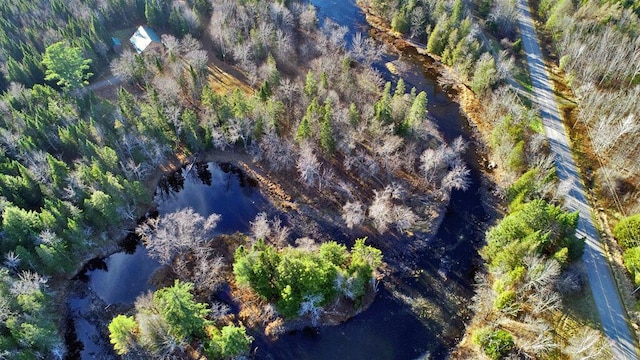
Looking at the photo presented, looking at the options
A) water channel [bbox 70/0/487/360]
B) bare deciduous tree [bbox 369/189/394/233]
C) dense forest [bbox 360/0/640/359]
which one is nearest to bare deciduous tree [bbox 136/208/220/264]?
water channel [bbox 70/0/487/360]

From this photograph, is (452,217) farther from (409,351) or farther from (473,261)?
(409,351)

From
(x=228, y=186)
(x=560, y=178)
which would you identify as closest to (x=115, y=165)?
(x=228, y=186)

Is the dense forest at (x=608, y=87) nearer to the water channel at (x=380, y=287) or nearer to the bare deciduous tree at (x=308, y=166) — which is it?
the water channel at (x=380, y=287)

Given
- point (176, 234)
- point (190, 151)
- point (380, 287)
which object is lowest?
point (176, 234)

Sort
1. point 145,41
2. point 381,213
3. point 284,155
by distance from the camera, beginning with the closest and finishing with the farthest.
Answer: point 381,213, point 284,155, point 145,41

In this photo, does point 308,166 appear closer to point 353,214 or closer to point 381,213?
point 353,214

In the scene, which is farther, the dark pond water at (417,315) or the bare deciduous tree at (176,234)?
the bare deciduous tree at (176,234)

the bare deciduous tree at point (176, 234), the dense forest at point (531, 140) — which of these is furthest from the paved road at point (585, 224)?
the bare deciduous tree at point (176, 234)

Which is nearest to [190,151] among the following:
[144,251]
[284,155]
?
[284,155]
